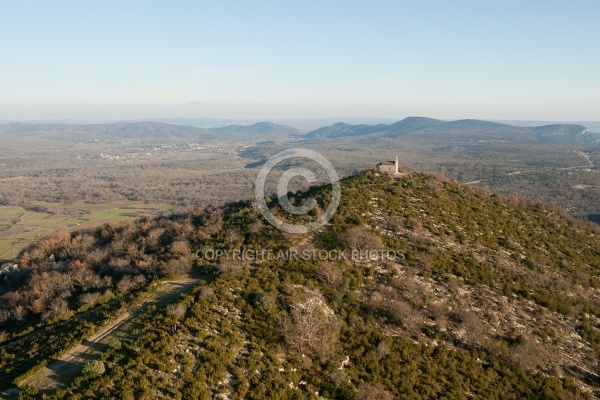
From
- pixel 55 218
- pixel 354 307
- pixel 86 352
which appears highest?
pixel 86 352

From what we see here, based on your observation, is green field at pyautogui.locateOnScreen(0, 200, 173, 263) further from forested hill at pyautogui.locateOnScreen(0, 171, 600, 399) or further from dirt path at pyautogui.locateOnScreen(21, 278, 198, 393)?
dirt path at pyautogui.locateOnScreen(21, 278, 198, 393)

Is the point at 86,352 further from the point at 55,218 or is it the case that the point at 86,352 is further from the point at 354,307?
the point at 55,218

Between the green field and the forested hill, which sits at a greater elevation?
the forested hill

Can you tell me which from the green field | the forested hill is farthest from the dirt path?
the green field

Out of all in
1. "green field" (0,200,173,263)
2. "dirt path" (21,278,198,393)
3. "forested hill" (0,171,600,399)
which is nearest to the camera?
"dirt path" (21,278,198,393)

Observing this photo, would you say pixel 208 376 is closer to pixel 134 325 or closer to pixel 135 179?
pixel 134 325

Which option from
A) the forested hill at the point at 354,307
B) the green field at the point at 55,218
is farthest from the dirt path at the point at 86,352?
the green field at the point at 55,218

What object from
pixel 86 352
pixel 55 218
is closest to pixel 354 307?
pixel 86 352

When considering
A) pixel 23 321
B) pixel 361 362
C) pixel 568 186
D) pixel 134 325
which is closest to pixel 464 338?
pixel 361 362
